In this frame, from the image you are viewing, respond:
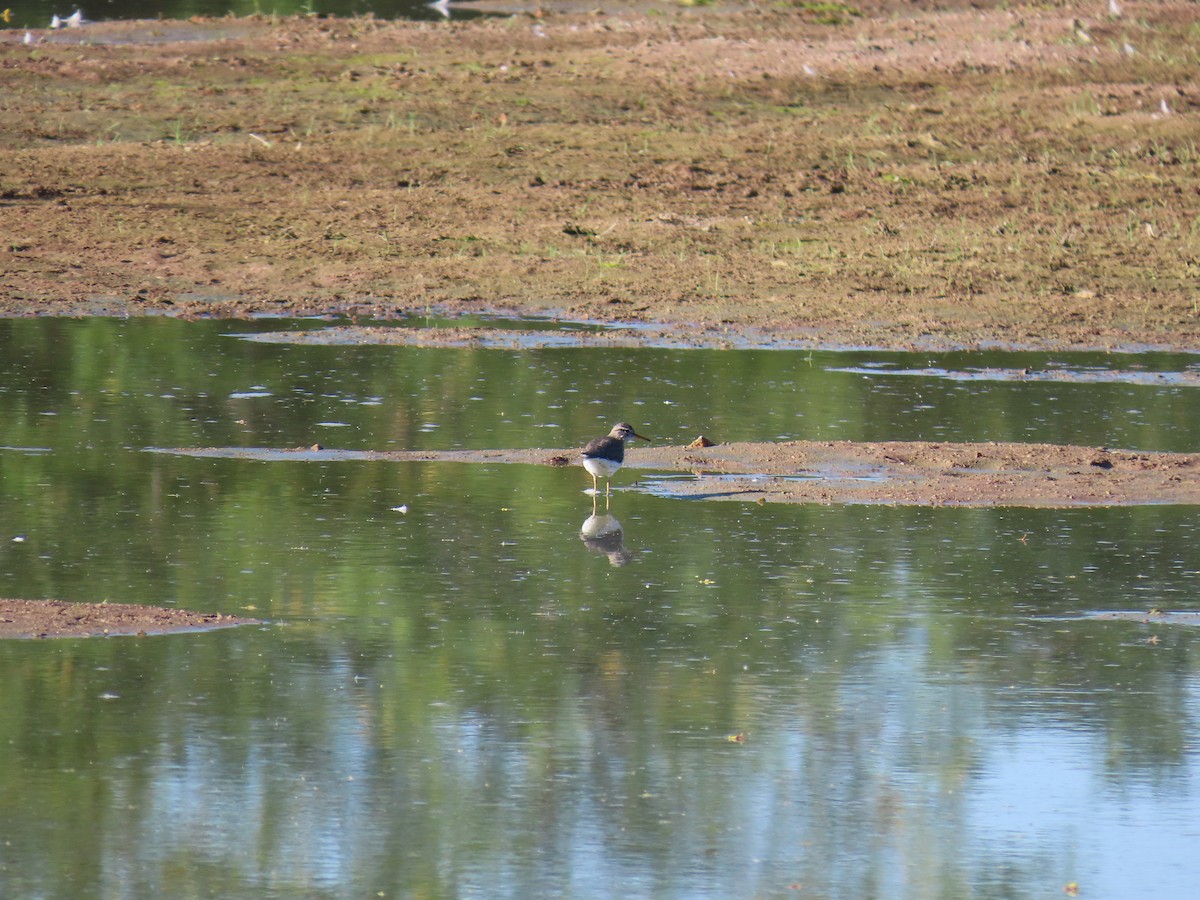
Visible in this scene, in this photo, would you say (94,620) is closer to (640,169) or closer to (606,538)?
(606,538)

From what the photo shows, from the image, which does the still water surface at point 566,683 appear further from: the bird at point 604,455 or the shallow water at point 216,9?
the shallow water at point 216,9

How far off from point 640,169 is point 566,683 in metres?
13.4

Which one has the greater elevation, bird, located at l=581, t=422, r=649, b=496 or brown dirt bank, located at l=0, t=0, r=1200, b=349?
brown dirt bank, located at l=0, t=0, r=1200, b=349

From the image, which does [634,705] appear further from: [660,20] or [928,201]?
[660,20]

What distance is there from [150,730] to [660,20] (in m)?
20.9

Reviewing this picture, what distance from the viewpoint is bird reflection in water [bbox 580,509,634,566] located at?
945cm

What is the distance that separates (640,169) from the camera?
20469mm

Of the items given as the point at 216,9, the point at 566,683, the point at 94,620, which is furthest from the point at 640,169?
the point at 566,683

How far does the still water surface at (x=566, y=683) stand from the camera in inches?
238

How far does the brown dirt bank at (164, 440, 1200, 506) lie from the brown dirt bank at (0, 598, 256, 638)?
10.3ft

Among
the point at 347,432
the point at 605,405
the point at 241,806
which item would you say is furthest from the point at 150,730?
the point at 605,405

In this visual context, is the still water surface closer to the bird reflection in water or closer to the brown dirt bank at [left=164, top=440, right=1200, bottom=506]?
the bird reflection in water

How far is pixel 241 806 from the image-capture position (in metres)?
6.35

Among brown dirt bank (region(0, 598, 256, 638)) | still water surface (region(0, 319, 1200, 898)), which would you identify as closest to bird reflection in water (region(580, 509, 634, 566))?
still water surface (region(0, 319, 1200, 898))
